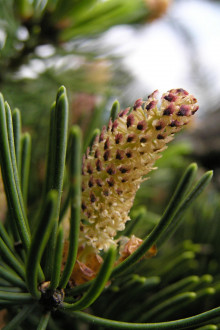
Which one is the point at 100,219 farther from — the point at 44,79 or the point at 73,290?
the point at 44,79

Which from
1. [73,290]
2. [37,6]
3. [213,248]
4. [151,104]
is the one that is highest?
[37,6]

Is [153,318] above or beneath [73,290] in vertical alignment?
beneath

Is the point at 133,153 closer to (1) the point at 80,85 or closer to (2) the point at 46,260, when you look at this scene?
(2) the point at 46,260

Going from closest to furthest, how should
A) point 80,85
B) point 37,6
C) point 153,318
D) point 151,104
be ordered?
1. point 151,104
2. point 153,318
3. point 37,6
4. point 80,85

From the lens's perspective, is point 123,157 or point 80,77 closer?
point 123,157

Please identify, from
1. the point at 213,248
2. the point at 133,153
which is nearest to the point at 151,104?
the point at 133,153


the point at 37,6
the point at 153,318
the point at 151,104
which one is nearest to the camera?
the point at 151,104

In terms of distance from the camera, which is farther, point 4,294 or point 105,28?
point 105,28
